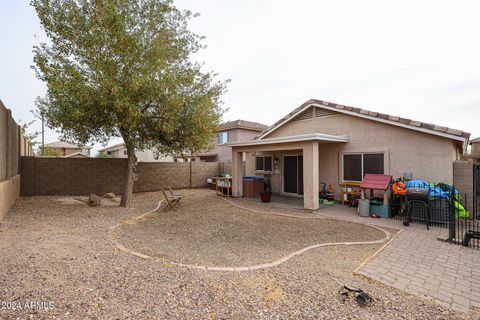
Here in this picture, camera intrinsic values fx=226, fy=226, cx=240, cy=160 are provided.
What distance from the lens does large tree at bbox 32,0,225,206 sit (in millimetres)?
7410

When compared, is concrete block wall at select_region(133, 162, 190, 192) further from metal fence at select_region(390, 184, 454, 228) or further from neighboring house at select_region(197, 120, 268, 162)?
metal fence at select_region(390, 184, 454, 228)

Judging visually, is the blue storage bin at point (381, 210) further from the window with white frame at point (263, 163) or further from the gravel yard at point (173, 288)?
the window with white frame at point (263, 163)

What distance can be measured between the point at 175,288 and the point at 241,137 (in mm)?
18773

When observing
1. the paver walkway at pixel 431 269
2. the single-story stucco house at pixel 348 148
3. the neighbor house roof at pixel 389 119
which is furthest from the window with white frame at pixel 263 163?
the paver walkway at pixel 431 269

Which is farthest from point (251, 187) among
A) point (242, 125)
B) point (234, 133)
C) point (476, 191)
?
point (242, 125)

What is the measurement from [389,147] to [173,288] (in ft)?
30.8

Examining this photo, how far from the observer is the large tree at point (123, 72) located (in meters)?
7.41

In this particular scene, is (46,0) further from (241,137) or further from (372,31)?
(241,137)

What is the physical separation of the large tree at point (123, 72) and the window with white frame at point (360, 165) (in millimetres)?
6413

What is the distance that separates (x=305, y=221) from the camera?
25.1ft

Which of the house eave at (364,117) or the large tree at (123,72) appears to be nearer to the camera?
the large tree at (123,72)

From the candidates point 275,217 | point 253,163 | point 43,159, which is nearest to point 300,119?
point 253,163

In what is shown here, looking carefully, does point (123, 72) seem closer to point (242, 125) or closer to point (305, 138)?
point (305, 138)

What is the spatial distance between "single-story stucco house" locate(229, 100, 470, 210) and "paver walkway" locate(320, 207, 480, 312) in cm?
341
